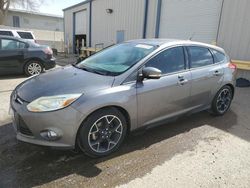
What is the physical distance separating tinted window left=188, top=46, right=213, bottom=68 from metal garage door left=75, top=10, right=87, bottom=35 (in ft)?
53.8

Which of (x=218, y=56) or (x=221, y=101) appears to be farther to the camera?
(x=221, y=101)

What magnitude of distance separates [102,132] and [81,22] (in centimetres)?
1841

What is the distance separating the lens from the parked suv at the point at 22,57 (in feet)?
24.0

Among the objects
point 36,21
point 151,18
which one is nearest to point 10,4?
point 36,21

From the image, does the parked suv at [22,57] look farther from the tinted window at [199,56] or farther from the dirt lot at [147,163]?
the tinted window at [199,56]

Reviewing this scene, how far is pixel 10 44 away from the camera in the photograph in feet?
24.4

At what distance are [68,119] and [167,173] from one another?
4.39ft

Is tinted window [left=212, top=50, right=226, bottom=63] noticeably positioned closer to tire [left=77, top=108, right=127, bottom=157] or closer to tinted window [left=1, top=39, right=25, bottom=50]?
tire [left=77, top=108, right=127, bottom=157]

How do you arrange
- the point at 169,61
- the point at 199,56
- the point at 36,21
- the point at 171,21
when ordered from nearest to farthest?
the point at 169,61
the point at 199,56
the point at 171,21
the point at 36,21

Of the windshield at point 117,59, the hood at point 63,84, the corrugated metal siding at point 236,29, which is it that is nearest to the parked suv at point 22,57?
the windshield at point 117,59

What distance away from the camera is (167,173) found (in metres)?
2.64

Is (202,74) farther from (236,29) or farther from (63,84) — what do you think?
(236,29)

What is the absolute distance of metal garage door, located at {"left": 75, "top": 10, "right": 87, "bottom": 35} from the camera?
18953 millimetres

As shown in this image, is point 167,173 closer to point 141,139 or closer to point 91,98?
point 141,139
